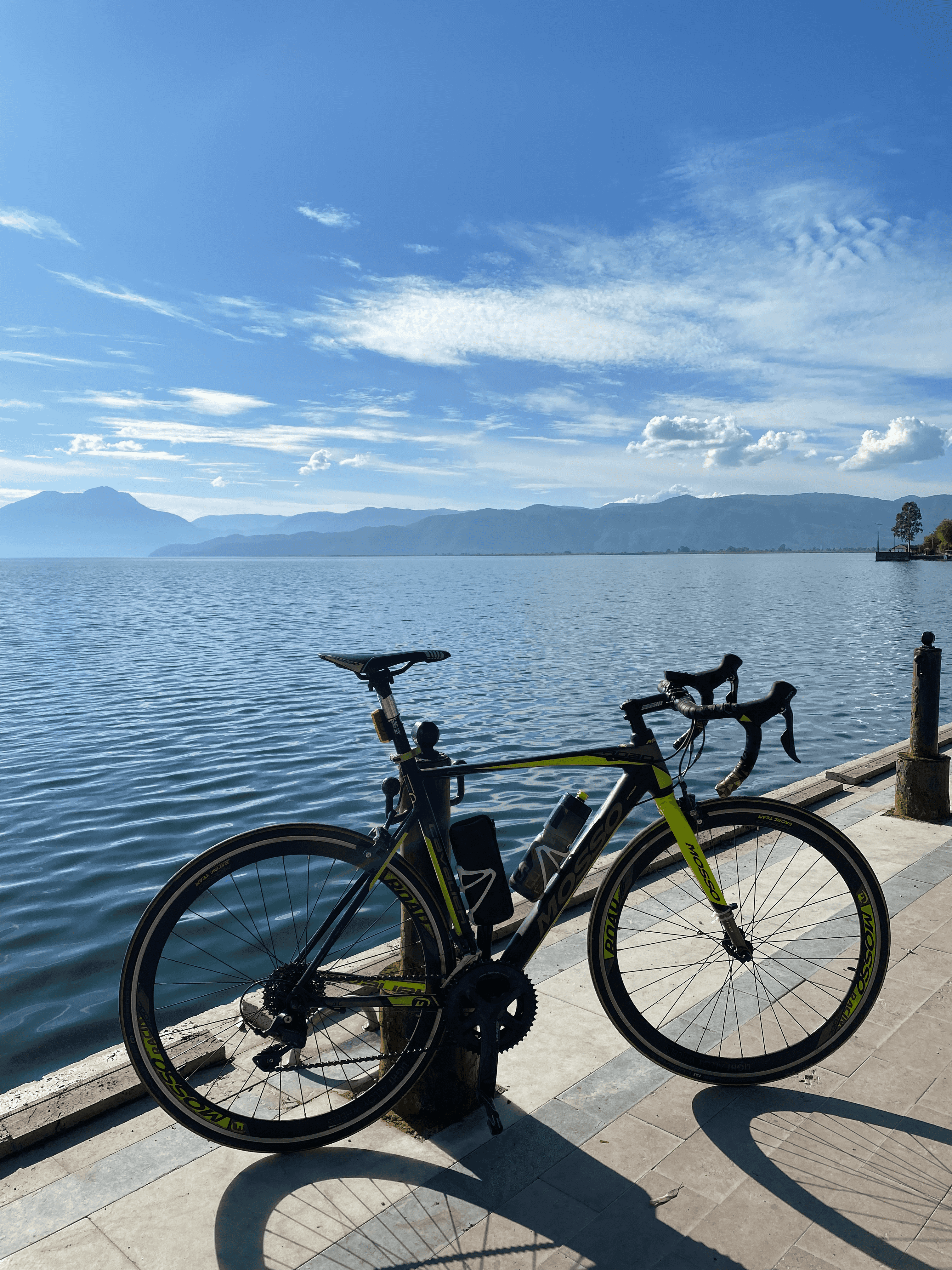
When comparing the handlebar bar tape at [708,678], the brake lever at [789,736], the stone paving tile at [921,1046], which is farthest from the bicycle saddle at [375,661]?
the stone paving tile at [921,1046]

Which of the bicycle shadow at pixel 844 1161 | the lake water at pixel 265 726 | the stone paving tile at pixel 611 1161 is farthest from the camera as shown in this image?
the lake water at pixel 265 726

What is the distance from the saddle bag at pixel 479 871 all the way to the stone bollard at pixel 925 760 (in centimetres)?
459

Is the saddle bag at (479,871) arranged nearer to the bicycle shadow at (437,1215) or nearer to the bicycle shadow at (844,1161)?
the bicycle shadow at (437,1215)

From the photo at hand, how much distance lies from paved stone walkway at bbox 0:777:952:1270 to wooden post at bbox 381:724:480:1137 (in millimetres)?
72

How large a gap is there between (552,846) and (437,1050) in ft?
2.58

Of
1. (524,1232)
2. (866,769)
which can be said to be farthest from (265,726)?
(524,1232)

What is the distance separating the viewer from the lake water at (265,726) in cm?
727

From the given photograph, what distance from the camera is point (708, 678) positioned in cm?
311

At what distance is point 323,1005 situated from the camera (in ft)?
9.53

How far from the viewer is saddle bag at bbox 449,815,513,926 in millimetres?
2986

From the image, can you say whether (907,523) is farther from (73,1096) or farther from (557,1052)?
(73,1096)

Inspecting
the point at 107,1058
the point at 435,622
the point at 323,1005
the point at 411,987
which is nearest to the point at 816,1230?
the point at 411,987

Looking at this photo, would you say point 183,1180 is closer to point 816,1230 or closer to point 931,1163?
point 816,1230

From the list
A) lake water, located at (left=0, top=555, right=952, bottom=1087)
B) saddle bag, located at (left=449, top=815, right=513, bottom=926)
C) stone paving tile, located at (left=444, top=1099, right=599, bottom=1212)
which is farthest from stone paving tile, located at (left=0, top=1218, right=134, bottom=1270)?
lake water, located at (left=0, top=555, right=952, bottom=1087)
